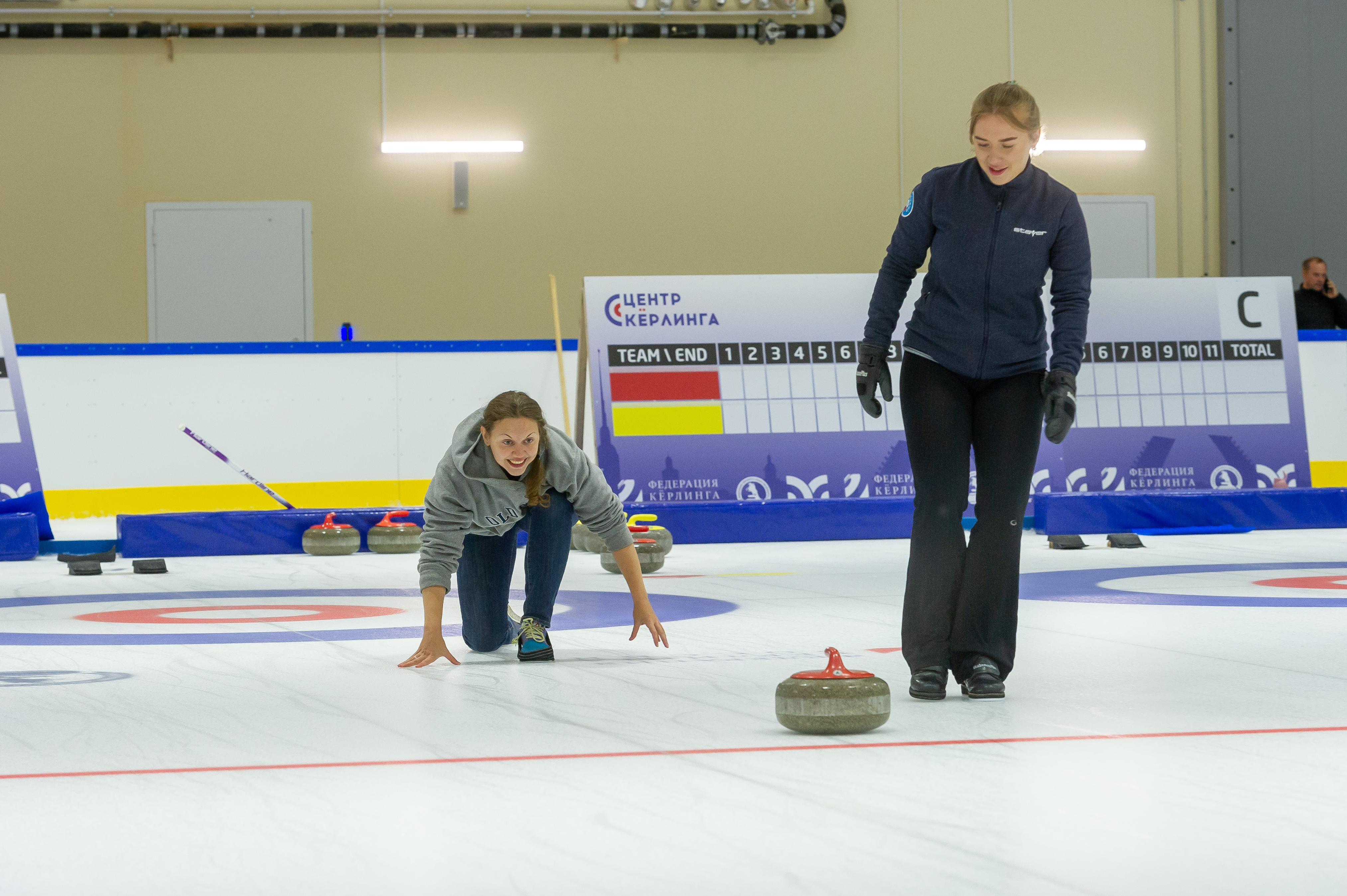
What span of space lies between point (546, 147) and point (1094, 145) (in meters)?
5.66

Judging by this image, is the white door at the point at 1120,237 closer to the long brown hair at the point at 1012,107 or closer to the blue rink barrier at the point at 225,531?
the blue rink barrier at the point at 225,531

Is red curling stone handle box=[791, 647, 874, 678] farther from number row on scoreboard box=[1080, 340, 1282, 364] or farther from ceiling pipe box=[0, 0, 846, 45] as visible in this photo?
ceiling pipe box=[0, 0, 846, 45]

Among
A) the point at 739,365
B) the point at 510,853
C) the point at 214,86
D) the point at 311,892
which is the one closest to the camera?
the point at 311,892

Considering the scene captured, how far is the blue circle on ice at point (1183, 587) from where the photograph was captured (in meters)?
5.54

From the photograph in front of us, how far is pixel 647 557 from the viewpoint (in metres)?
7.17

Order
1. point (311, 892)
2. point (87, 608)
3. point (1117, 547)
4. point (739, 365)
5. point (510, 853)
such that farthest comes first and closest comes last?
point (739, 365)
point (1117, 547)
point (87, 608)
point (510, 853)
point (311, 892)

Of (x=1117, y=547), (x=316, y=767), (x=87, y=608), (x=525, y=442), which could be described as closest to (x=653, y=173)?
(x=1117, y=547)

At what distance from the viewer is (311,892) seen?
1.87 m

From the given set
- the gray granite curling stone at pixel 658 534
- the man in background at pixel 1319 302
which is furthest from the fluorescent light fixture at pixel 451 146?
the gray granite curling stone at pixel 658 534

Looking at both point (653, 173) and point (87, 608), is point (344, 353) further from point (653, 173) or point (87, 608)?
point (653, 173)

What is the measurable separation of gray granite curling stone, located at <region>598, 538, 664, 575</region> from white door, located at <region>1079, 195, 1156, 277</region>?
10.6 metres

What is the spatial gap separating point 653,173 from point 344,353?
6.15 meters

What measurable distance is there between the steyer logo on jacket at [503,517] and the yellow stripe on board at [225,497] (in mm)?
6410

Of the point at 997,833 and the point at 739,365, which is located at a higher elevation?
the point at 739,365
